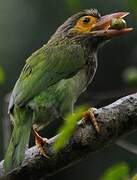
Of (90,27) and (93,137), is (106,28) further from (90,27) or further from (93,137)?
(93,137)

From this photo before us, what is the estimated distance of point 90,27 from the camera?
5004 millimetres

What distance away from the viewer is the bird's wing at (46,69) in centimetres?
432

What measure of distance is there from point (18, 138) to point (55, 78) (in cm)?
57

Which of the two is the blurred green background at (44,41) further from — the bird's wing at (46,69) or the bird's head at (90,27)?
the bird's wing at (46,69)

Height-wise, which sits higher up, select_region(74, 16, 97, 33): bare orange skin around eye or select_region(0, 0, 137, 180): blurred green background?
select_region(74, 16, 97, 33): bare orange skin around eye

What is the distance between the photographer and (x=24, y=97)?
426 cm

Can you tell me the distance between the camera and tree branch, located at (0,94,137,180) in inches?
150

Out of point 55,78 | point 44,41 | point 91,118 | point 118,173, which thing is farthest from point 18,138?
point 44,41

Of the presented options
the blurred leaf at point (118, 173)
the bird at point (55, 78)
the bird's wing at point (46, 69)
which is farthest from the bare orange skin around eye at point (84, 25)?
the blurred leaf at point (118, 173)

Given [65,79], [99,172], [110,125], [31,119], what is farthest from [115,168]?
[99,172]

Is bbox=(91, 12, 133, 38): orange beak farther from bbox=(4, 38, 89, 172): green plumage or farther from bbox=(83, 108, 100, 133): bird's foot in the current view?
bbox=(83, 108, 100, 133): bird's foot

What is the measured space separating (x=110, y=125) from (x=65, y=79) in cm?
82

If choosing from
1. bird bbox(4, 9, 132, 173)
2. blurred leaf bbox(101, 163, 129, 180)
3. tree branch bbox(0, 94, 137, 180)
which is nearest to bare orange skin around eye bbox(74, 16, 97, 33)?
bird bbox(4, 9, 132, 173)

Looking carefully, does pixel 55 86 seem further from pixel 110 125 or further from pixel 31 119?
pixel 110 125
